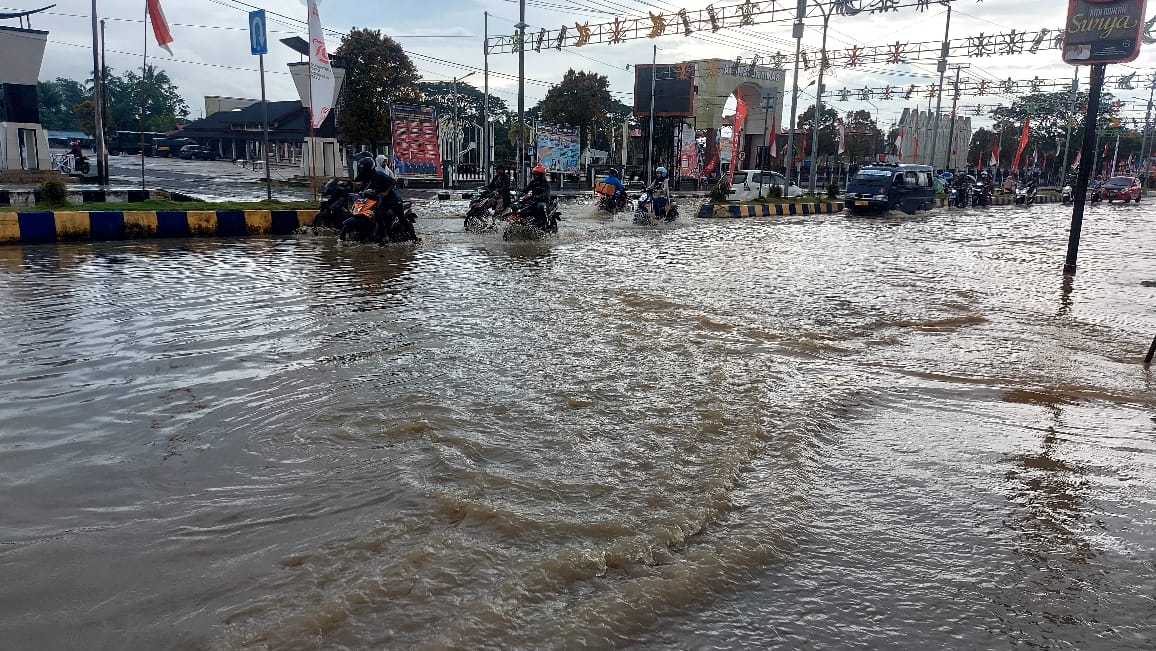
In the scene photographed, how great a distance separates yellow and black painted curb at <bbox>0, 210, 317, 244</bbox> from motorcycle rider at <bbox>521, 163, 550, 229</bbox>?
4.18 meters

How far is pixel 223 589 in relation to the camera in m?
2.74

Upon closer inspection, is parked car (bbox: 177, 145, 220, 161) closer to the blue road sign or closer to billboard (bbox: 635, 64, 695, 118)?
billboard (bbox: 635, 64, 695, 118)

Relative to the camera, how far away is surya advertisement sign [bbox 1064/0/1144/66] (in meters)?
10.5

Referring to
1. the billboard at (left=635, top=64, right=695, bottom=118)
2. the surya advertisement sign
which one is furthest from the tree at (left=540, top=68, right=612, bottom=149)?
the surya advertisement sign

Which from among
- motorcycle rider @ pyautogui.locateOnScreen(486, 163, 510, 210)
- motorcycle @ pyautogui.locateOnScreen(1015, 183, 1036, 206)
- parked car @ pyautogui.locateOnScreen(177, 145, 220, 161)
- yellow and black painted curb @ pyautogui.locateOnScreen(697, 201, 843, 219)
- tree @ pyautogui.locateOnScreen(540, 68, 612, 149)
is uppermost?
tree @ pyautogui.locateOnScreen(540, 68, 612, 149)

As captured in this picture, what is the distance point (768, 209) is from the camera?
25.2 metres

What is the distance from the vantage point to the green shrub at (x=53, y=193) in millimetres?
13586

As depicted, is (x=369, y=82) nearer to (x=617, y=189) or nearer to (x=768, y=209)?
(x=617, y=189)

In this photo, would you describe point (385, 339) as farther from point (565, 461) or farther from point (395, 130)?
point (395, 130)

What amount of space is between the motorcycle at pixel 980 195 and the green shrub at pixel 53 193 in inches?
1281

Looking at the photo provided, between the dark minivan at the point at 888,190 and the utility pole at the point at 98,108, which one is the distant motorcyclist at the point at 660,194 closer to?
the dark minivan at the point at 888,190

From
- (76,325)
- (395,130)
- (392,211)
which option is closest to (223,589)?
(76,325)

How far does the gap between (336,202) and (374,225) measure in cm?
161

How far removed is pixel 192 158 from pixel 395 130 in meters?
35.9
